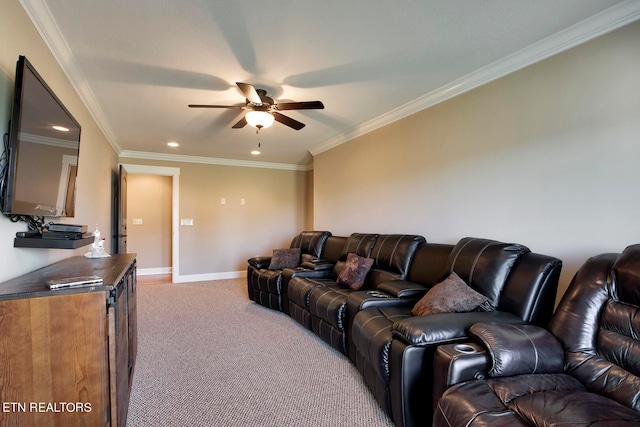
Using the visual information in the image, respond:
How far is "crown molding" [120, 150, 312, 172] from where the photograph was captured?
5.51m

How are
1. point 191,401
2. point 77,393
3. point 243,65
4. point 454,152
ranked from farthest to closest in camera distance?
point 454,152
point 243,65
point 191,401
point 77,393

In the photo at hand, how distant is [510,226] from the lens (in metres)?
2.44

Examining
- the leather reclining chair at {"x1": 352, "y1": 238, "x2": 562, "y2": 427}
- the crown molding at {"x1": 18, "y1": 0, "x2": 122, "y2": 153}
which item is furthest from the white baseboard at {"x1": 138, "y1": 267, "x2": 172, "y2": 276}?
the leather reclining chair at {"x1": 352, "y1": 238, "x2": 562, "y2": 427}

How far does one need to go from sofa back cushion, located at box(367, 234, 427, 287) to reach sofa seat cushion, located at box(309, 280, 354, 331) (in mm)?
374

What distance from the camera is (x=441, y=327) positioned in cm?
166

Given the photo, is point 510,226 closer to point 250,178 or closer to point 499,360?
point 499,360

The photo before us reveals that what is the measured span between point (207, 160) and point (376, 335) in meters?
5.25

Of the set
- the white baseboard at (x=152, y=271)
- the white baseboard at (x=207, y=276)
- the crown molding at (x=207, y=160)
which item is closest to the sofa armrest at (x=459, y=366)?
the white baseboard at (x=207, y=276)

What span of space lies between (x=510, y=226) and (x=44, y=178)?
3.28 m

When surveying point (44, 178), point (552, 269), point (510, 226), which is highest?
point (44, 178)

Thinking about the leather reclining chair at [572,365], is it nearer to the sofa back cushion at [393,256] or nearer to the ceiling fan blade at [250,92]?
the sofa back cushion at [393,256]

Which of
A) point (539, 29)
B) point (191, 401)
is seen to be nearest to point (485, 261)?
point (539, 29)

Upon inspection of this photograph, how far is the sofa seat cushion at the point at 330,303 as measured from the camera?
269 cm

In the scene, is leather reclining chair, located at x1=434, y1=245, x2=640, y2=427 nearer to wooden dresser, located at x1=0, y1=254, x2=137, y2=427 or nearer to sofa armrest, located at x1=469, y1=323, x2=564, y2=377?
sofa armrest, located at x1=469, y1=323, x2=564, y2=377
